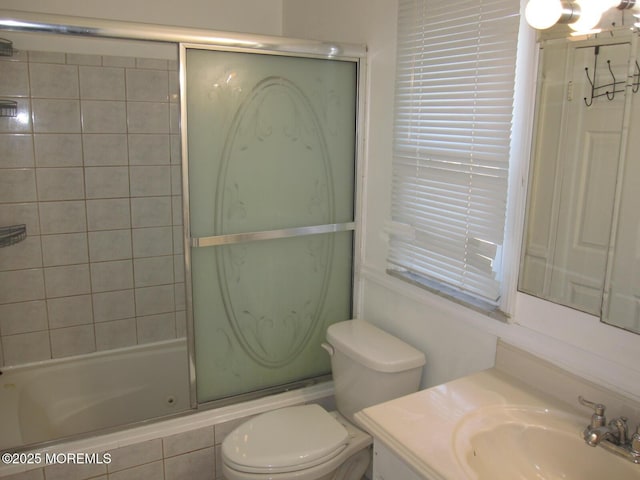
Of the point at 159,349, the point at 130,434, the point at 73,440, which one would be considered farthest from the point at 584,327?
the point at 159,349

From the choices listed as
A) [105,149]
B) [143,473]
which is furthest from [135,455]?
[105,149]

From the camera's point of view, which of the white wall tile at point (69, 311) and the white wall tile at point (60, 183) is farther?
the white wall tile at point (69, 311)

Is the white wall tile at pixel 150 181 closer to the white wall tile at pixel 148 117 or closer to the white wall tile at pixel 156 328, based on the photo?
the white wall tile at pixel 148 117

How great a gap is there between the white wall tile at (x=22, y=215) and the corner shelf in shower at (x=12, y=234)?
2 cm

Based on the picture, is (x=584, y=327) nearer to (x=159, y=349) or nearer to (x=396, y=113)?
(x=396, y=113)

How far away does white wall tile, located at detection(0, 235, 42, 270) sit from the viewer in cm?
259

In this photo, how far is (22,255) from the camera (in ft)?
8.59

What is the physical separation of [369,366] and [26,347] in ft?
5.95

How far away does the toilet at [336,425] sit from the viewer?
1.81m

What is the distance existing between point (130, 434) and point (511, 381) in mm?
1401

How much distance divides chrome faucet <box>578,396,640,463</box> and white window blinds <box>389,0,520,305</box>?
1.66 ft

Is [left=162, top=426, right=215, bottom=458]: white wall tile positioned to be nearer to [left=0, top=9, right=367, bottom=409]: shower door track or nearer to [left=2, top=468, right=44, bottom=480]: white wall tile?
[left=0, top=9, right=367, bottom=409]: shower door track

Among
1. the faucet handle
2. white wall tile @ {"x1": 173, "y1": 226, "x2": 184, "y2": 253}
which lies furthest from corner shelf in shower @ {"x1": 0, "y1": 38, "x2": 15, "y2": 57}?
the faucet handle

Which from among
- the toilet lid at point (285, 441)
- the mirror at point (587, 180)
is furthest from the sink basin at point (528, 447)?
the toilet lid at point (285, 441)
